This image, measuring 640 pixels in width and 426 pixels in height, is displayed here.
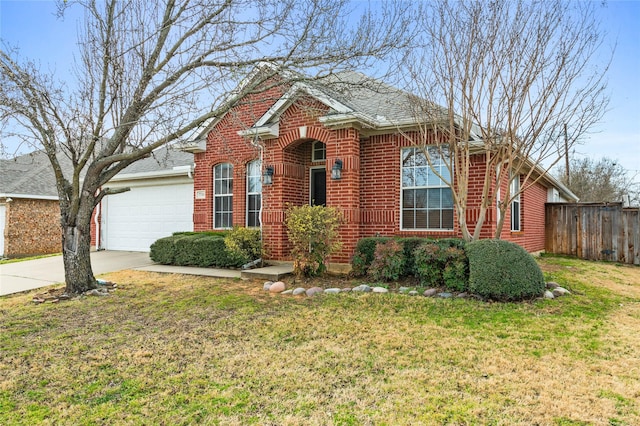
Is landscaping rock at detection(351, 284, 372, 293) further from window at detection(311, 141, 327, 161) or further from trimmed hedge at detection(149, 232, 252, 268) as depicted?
window at detection(311, 141, 327, 161)

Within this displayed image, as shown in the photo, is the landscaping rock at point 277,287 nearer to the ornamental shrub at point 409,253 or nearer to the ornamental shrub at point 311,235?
the ornamental shrub at point 311,235

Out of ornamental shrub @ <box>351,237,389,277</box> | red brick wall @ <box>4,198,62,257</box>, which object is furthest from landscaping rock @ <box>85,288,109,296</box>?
red brick wall @ <box>4,198,62,257</box>

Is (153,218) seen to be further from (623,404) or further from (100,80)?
(623,404)

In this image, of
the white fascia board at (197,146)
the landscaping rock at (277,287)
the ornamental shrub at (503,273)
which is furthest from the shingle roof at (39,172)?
the ornamental shrub at (503,273)

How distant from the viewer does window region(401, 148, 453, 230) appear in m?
9.24

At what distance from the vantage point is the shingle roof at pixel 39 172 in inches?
589

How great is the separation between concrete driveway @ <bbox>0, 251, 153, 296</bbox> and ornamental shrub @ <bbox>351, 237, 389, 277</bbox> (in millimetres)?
6140

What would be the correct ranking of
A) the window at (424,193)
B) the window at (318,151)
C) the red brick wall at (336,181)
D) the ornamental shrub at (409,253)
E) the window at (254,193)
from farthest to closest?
the window at (254,193) → the window at (318,151) → the red brick wall at (336,181) → the window at (424,193) → the ornamental shrub at (409,253)

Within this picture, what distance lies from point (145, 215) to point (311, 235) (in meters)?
8.67

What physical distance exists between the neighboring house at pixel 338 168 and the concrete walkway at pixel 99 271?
1.36 meters

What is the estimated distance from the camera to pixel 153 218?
1446 centimetres

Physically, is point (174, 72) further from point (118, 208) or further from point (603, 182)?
point (603, 182)

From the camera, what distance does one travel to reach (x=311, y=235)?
8359 millimetres

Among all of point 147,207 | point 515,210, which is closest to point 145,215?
point 147,207
